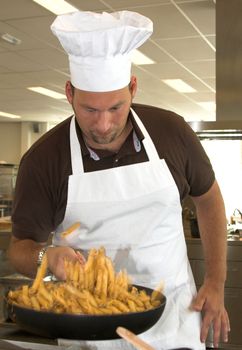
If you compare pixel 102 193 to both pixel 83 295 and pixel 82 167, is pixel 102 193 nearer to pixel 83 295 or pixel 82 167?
pixel 82 167

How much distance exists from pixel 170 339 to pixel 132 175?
51 cm

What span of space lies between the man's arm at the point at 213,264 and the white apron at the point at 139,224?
0.05 metres

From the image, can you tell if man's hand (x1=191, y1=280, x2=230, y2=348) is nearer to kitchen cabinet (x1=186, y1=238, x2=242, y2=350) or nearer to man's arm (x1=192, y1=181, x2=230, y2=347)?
man's arm (x1=192, y1=181, x2=230, y2=347)

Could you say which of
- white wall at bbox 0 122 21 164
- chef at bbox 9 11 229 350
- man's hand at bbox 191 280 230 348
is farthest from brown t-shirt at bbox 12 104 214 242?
white wall at bbox 0 122 21 164

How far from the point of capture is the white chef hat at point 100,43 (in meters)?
1.43

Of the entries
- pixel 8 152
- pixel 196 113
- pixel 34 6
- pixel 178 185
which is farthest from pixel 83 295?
pixel 8 152

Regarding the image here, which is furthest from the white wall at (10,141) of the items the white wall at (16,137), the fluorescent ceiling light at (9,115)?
the fluorescent ceiling light at (9,115)

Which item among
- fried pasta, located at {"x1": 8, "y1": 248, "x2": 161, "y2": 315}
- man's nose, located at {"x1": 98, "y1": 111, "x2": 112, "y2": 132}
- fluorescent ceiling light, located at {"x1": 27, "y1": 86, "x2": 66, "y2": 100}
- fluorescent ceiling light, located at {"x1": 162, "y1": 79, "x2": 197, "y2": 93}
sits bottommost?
fried pasta, located at {"x1": 8, "y1": 248, "x2": 161, "y2": 315}

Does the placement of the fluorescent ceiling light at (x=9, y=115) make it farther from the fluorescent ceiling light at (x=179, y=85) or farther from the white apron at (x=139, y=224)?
the white apron at (x=139, y=224)

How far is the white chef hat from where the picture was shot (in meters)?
1.43

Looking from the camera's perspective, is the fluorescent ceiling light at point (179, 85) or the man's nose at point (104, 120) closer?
the man's nose at point (104, 120)

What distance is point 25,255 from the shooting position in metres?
1.57

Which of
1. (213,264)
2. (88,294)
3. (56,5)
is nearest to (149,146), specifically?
(213,264)

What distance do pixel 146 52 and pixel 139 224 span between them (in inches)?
209
